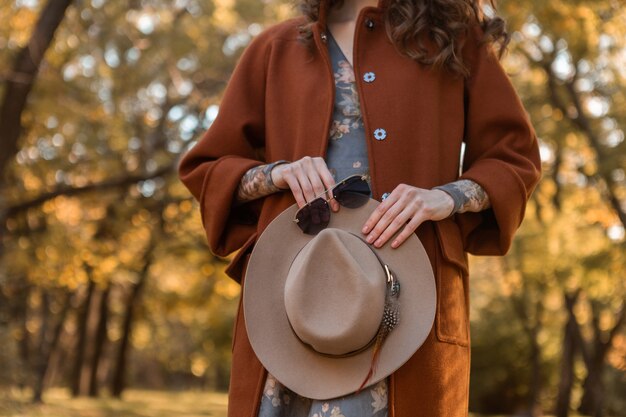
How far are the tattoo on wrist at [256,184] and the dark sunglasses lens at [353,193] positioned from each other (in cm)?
22

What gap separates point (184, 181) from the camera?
251 centimetres

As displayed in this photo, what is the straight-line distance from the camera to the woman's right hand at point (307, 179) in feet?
7.16

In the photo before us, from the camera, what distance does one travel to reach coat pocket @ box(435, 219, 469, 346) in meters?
2.20

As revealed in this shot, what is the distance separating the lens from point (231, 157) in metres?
2.45

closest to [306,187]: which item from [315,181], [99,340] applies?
[315,181]

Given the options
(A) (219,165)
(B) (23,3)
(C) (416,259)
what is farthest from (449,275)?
(B) (23,3)

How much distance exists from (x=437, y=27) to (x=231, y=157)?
0.68 metres

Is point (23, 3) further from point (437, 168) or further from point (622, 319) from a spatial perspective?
point (622, 319)

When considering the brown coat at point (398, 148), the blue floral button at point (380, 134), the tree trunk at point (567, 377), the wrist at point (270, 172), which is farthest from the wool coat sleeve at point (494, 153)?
the tree trunk at point (567, 377)

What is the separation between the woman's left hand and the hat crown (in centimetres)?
5

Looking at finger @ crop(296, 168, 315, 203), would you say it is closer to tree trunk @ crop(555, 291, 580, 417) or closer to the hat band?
the hat band

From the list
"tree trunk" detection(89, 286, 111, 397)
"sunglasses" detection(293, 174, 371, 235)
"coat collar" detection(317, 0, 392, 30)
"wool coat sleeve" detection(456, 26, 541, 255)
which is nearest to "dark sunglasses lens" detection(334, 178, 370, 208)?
"sunglasses" detection(293, 174, 371, 235)

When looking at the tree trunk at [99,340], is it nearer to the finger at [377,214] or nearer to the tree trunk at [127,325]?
the tree trunk at [127,325]

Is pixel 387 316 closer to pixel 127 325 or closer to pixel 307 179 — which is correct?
pixel 307 179
